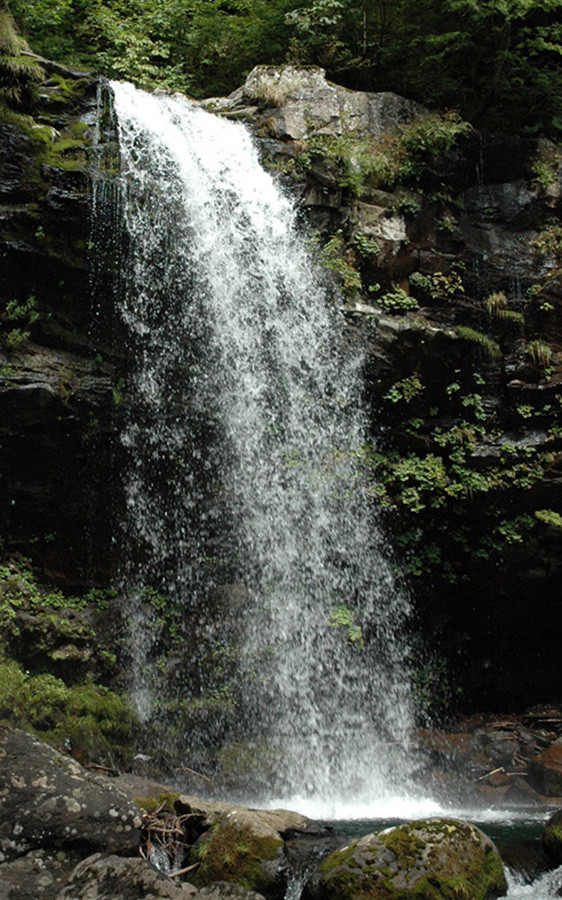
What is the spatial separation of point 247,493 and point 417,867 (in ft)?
16.9

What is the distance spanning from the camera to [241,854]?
4.23 meters

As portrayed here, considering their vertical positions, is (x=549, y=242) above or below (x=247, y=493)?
above

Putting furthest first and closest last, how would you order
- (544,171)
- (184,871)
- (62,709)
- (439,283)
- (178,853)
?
1. (544,171)
2. (439,283)
3. (62,709)
4. (178,853)
5. (184,871)

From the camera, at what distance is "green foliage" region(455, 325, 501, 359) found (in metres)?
9.41

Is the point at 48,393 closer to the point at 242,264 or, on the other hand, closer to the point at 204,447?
the point at 204,447

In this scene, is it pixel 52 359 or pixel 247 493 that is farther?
pixel 247 493

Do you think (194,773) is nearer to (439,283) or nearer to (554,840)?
(554,840)

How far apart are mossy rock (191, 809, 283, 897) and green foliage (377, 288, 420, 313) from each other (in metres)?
6.83

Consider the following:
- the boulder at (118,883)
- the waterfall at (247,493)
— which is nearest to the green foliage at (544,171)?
the waterfall at (247,493)

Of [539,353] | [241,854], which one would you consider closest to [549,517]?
[539,353]

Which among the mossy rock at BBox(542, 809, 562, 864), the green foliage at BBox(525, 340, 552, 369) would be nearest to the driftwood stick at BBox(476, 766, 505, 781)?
the mossy rock at BBox(542, 809, 562, 864)

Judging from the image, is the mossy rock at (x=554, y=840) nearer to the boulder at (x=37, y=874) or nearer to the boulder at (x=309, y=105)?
the boulder at (x=37, y=874)

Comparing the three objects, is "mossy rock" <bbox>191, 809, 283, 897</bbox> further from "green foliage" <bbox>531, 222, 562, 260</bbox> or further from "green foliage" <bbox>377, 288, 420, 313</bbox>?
"green foliage" <bbox>531, 222, 562, 260</bbox>

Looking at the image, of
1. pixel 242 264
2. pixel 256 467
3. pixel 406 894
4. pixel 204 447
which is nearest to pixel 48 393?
pixel 204 447
